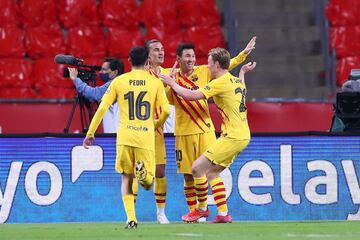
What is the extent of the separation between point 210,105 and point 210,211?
10.9 ft

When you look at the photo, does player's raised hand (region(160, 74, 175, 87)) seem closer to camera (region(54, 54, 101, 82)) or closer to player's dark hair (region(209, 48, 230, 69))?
player's dark hair (region(209, 48, 230, 69))

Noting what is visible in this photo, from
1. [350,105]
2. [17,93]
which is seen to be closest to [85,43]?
[17,93]

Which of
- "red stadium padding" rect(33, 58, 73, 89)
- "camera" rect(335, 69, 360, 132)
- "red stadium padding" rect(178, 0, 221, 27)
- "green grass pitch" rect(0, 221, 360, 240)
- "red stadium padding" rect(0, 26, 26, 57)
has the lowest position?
"green grass pitch" rect(0, 221, 360, 240)

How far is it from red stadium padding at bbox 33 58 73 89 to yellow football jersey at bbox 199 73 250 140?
271 inches

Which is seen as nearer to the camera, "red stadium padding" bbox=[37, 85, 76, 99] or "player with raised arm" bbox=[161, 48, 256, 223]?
"player with raised arm" bbox=[161, 48, 256, 223]

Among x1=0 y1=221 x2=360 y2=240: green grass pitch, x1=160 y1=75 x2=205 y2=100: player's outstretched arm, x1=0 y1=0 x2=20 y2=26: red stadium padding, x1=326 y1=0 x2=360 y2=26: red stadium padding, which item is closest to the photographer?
x1=0 y1=221 x2=360 y2=240: green grass pitch

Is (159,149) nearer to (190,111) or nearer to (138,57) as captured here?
(190,111)

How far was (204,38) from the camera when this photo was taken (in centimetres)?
2083

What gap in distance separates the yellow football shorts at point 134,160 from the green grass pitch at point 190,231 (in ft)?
1.92

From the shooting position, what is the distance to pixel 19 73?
2003 cm

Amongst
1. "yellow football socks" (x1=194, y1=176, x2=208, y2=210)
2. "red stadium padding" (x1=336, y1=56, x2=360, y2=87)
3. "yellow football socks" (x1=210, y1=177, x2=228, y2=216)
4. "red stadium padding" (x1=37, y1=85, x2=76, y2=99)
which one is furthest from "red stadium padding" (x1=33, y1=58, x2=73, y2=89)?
"yellow football socks" (x1=210, y1=177, x2=228, y2=216)

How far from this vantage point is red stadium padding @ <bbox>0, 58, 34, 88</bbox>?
1997 centimetres

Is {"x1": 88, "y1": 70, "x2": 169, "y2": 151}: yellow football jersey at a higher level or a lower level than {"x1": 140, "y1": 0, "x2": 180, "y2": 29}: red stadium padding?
lower

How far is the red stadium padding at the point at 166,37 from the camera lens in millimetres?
20672
